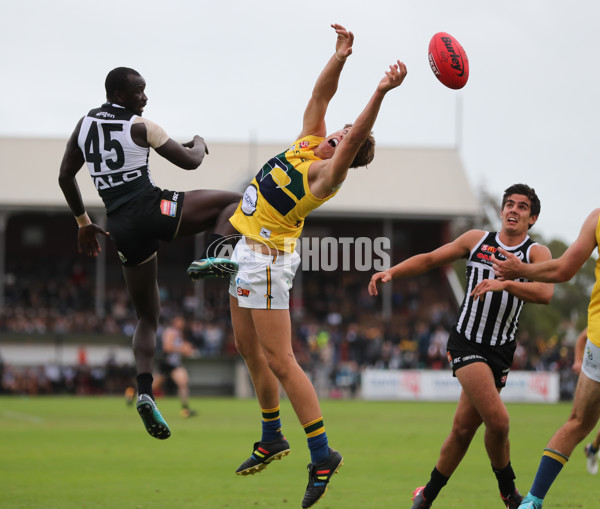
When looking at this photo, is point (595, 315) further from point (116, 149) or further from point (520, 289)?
point (116, 149)

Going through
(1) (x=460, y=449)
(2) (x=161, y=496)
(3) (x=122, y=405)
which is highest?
(1) (x=460, y=449)

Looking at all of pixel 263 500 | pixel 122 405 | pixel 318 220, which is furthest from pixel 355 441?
pixel 318 220

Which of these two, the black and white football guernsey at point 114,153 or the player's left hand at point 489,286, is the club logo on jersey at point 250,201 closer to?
the black and white football guernsey at point 114,153

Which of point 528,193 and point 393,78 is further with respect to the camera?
point 528,193

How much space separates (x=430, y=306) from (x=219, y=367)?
1141 centimetres

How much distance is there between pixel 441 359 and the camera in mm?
32125

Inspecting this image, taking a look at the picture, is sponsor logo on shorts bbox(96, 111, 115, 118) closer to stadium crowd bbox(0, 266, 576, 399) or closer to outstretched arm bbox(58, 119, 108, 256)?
outstretched arm bbox(58, 119, 108, 256)

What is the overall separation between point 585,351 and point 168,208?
347 cm

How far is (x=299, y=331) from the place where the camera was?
34.8m

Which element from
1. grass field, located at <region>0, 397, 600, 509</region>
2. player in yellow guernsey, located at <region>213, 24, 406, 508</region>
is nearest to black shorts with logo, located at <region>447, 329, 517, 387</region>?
player in yellow guernsey, located at <region>213, 24, 406, 508</region>

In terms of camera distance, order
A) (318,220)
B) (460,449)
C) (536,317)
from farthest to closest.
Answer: (536,317) < (318,220) < (460,449)

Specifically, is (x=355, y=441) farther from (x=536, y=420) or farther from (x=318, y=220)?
(x=318, y=220)

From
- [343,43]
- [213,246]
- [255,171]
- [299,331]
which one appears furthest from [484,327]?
[255,171]

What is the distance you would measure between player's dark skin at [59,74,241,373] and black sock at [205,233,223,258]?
0.21 feet
